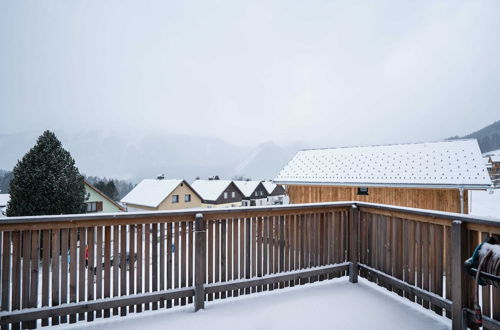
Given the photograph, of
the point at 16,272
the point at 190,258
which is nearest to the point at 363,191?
the point at 190,258

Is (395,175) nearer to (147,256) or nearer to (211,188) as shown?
(147,256)

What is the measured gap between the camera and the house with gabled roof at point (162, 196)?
30828 millimetres

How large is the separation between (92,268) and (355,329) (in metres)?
2.55

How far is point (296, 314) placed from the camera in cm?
304

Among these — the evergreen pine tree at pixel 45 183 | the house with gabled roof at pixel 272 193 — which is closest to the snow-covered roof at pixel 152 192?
the evergreen pine tree at pixel 45 183

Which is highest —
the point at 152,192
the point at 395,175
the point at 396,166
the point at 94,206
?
the point at 396,166

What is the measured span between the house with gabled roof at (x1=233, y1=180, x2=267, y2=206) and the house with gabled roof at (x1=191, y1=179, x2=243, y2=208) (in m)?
2.48

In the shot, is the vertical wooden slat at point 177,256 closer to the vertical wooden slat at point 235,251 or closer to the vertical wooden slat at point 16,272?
the vertical wooden slat at point 235,251

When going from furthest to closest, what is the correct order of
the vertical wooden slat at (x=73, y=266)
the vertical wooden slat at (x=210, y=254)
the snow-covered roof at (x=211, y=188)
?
the snow-covered roof at (x=211, y=188), the vertical wooden slat at (x=210, y=254), the vertical wooden slat at (x=73, y=266)

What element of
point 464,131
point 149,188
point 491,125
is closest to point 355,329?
point 149,188

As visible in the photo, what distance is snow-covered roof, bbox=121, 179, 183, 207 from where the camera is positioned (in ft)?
101

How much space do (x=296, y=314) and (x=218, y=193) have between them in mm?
35090

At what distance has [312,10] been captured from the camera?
96.7m

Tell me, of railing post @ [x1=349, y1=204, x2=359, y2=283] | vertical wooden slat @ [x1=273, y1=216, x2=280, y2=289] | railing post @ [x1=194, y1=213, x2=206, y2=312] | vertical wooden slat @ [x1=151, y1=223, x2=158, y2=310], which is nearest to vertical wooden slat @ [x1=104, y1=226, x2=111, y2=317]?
vertical wooden slat @ [x1=151, y1=223, x2=158, y2=310]
